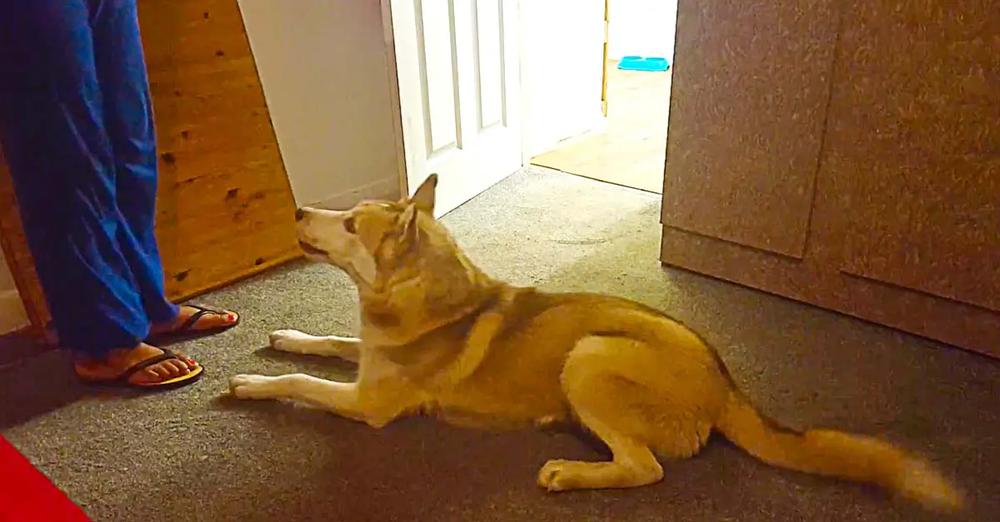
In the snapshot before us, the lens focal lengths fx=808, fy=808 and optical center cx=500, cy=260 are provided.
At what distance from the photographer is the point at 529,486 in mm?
1490

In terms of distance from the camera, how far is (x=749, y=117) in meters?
2.06

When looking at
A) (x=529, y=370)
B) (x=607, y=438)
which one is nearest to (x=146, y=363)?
(x=529, y=370)

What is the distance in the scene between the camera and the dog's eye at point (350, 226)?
160 cm

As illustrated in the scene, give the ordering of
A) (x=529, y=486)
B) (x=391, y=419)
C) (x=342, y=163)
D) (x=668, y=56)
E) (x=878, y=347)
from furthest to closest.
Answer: (x=668, y=56) → (x=342, y=163) → (x=878, y=347) → (x=391, y=419) → (x=529, y=486)

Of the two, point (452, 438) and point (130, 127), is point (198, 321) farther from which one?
point (452, 438)

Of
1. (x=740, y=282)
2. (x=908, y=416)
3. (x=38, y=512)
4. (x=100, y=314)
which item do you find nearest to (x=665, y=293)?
(x=740, y=282)

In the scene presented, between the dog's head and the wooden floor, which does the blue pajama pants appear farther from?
the wooden floor

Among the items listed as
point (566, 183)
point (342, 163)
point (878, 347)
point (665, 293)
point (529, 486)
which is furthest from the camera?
point (566, 183)

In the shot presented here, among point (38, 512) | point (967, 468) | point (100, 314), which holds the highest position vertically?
point (100, 314)

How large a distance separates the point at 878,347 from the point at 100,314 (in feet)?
5.79

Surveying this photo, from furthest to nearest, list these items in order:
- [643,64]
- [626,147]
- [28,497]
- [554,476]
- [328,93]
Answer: [643,64] < [626,147] < [328,93] < [554,476] < [28,497]

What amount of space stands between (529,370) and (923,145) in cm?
105

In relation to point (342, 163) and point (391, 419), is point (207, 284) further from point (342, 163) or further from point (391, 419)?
point (391, 419)

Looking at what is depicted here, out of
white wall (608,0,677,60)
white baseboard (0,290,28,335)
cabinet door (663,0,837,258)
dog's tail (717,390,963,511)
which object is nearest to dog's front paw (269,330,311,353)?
white baseboard (0,290,28,335)
